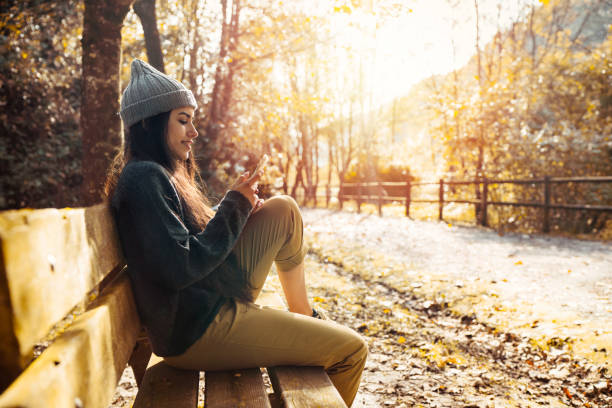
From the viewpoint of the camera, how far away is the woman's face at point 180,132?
2139 mm

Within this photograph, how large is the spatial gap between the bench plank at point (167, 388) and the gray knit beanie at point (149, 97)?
1.09m

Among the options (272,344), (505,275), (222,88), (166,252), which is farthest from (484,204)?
(166,252)

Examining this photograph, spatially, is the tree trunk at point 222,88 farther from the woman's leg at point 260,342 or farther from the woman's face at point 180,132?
the woman's leg at point 260,342

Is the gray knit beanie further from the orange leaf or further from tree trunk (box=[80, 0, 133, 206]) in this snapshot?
the orange leaf

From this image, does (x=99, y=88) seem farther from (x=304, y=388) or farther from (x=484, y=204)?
(x=484, y=204)

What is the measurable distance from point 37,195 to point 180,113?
9.13 metres

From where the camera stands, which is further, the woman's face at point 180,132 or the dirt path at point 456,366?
the dirt path at point 456,366

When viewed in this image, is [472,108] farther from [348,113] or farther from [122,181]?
[348,113]

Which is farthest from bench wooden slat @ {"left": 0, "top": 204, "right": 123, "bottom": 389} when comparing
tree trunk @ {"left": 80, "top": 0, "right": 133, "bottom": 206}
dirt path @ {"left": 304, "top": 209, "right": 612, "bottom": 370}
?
dirt path @ {"left": 304, "top": 209, "right": 612, "bottom": 370}

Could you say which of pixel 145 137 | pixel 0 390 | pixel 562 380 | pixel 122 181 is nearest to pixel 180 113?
pixel 145 137

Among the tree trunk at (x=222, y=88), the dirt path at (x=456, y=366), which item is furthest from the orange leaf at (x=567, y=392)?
the tree trunk at (x=222, y=88)

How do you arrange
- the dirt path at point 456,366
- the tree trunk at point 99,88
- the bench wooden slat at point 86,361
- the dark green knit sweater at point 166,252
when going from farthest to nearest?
the tree trunk at point 99,88, the dirt path at point 456,366, the dark green knit sweater at point 166,252, the bench wooden slat at point 86,361

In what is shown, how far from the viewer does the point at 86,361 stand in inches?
44.9

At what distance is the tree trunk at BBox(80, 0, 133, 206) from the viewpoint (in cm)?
386
